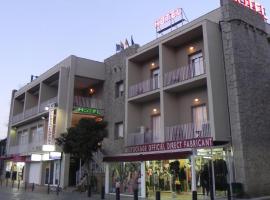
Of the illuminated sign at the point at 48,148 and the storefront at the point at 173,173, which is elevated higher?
the illuminated sign at the point at 48,148

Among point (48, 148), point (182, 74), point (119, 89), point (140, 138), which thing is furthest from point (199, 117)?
point (48, 148)

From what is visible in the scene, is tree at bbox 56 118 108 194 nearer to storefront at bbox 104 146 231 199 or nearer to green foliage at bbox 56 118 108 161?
green foliage at bbox 56 118 108 161

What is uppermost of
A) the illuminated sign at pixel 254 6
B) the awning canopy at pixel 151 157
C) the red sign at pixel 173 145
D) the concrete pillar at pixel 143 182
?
the illuminated sign at pixel 254 6

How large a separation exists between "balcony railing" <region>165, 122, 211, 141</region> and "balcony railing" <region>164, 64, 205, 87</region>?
315 cm

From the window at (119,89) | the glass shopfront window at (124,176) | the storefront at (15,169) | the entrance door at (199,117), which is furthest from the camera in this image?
the storefront at (15,169)

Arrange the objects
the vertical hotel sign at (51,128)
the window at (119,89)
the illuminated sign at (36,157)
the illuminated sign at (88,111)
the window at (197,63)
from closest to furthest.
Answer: the window at (197,63) → the window at (119,89) → the vertical hotel sign at (51,128) → the illuminated sign at (88,111) → the illuminated sign at (36,157)

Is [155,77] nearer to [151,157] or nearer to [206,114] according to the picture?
[206,114]

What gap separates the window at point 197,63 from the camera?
2186 cm

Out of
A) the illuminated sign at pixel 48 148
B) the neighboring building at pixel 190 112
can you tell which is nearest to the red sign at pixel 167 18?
the neighboring building at pixel 190 112

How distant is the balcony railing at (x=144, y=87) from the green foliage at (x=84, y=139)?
144 inches

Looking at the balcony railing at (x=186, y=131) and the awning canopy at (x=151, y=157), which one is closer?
the awning canopy at (x=151, y=157)

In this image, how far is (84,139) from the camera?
24.9 m

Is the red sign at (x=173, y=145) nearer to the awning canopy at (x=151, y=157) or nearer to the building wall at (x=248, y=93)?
the awning canopy at (x=151, y=157)

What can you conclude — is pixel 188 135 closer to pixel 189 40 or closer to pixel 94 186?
pixel 189 40
